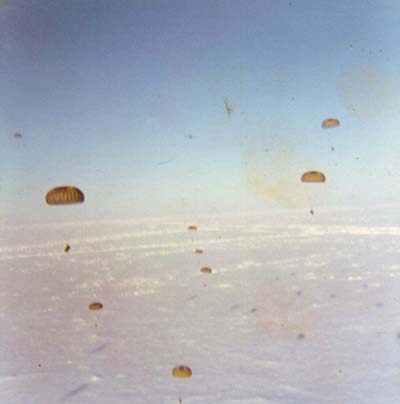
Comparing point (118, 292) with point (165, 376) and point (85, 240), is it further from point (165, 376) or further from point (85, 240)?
point (85, 240)

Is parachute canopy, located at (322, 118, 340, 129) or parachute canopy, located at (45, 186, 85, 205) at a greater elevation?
parachute canopy, located at (322, 118, 340, 129)

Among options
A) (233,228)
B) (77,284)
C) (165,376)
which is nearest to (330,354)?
(165,376)


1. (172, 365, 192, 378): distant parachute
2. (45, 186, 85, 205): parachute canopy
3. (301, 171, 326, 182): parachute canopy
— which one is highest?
(301, 171, 326, 182): parachute canopy

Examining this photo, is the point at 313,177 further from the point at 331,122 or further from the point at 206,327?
the point at 206,327

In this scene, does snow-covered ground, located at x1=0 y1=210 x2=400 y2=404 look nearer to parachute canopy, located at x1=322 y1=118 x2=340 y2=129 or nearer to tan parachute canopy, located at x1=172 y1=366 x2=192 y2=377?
tan parachute canopy, located at x1=172 y1=366 x2=192 y2=377

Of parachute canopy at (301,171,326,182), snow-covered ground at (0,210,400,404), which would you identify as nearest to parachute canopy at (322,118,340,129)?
parachute canopy at (301,171,326,182)

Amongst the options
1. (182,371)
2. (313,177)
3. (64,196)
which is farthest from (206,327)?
(64,196)
